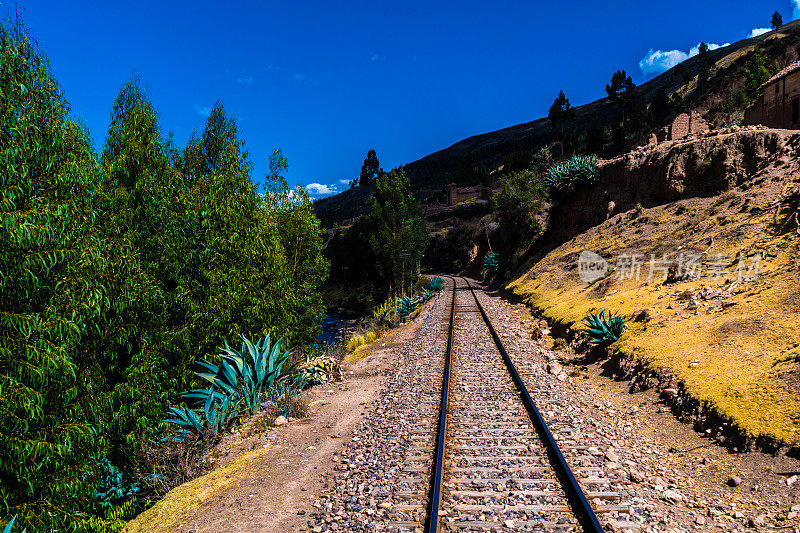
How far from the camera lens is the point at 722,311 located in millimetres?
10508

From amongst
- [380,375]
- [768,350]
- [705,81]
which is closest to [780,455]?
[768,350]

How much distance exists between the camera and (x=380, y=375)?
1217cm

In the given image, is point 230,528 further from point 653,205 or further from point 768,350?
point 653,205

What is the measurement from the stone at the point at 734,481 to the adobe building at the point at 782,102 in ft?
84.6

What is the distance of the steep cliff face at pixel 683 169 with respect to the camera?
60.7ft

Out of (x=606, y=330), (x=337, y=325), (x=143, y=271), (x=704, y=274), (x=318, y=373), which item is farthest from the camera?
(x=337, y=325)

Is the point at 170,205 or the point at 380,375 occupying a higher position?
the point at 170,205

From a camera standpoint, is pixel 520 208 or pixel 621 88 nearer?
pixel 520 208

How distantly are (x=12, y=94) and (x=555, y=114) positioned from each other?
12096cm

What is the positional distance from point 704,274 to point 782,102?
17.9 m

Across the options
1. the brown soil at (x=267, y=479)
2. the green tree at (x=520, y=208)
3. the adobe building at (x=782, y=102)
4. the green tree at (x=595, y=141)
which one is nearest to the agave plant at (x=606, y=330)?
the brown soil at (x=267, y=479)

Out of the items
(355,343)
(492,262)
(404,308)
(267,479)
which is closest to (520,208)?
(492,262)

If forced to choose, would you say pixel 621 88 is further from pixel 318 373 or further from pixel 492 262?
pixel 318 373

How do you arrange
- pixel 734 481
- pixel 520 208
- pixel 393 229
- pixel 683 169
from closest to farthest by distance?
pixel 734 481 → pixel 683 169 → pixel 393 229 → pixel 520 208
